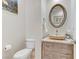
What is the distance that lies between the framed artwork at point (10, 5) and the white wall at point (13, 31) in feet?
0.27

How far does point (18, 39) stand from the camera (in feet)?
8.94

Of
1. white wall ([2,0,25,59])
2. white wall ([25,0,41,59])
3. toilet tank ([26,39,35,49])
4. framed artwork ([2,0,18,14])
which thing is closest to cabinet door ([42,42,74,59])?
white wall ([25,0,41,59])

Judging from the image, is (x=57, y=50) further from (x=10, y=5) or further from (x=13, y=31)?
(x=10, y=5)

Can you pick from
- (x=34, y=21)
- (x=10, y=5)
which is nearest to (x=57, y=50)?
(x=34, y=21)

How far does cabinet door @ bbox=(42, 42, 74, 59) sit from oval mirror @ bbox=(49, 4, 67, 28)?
0.83 m

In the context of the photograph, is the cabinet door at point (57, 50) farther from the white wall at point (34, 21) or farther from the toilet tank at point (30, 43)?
the toilet tank at point (30, 43)

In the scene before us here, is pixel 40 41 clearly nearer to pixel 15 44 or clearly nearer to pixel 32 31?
pixel 32 31

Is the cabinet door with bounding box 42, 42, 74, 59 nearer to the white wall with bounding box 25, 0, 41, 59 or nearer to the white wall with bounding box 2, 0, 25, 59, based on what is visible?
the white wall with bounding box 25, 0, 41, 59

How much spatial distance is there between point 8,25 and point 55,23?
1.79 meters

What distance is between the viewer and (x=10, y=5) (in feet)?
7.42

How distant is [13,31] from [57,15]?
1678mm

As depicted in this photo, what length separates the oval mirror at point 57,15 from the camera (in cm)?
348

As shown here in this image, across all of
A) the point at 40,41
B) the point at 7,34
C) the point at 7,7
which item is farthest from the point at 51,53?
the point at 7,7

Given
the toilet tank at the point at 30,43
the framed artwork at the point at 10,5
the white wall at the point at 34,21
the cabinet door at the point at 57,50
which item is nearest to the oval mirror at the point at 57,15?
the white wall at the point at 34,21
